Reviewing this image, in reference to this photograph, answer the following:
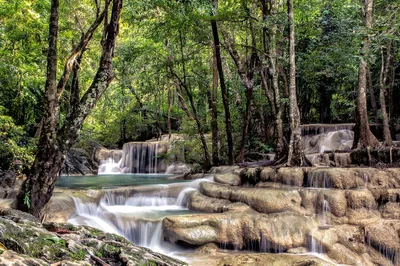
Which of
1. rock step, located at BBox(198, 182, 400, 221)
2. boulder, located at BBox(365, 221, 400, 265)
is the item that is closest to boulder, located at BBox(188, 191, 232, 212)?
rock step, located at BBox(198, 182, 400, 221)

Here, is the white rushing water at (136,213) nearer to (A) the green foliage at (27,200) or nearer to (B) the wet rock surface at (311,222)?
(B) the wet rock surface at (311,222)

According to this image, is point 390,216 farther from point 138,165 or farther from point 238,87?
point 138,165

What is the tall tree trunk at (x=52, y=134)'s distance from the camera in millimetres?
6297

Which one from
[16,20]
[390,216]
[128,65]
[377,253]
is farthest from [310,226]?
[128,65]

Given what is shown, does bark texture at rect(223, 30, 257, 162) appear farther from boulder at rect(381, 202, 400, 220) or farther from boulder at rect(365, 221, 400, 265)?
boulder at rect(365, 221, 400, 265)

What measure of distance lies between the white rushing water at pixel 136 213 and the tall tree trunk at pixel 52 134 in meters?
1.70

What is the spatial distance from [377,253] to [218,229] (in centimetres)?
347

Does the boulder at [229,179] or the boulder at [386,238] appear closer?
the boulder at [386,238]

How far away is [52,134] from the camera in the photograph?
250 inches

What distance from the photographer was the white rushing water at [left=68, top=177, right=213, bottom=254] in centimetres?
754

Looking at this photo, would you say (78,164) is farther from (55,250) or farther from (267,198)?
(55,250)

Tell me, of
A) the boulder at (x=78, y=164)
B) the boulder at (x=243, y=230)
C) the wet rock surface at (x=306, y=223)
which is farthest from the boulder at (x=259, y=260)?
the boulder at (x=78, y=164)

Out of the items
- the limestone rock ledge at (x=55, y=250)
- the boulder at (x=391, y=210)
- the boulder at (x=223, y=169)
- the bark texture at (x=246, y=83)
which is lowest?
the boulder at (x=391, y=210)

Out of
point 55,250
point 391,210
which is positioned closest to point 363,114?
point 391,210
